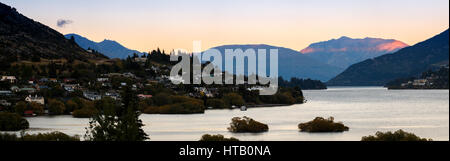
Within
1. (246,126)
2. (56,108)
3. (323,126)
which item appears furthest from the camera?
(56,108)

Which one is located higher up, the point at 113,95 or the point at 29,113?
the point at 113,95

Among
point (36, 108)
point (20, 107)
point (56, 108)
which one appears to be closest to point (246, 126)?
point (56, 108)

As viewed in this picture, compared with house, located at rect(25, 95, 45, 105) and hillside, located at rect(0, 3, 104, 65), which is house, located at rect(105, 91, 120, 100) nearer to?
house, located at rect(25, 95, 45, 105)

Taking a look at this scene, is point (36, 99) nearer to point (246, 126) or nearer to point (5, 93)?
point (5, 93)

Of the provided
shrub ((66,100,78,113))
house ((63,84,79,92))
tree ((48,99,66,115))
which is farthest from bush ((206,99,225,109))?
tree ((48,99,66,115))

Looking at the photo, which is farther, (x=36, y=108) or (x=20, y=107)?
(x=36, y=108)

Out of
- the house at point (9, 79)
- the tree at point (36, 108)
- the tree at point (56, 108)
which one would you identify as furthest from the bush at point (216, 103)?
the house at point (9, 79)

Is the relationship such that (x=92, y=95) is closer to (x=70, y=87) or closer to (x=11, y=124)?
(x=70, y=87)

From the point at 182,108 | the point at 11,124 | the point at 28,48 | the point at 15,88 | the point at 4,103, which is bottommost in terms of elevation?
the point at 11,124

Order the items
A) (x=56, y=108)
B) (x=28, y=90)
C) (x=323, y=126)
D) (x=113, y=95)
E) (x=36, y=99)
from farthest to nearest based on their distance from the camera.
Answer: (x=113, y=95) < (x=28, y=90) < (x=36, y=99) < (x=56, y=108) < (x=323, y=126)

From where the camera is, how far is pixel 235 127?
196ft

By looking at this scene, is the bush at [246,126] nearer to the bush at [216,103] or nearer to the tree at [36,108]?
the tree at [36,108]
